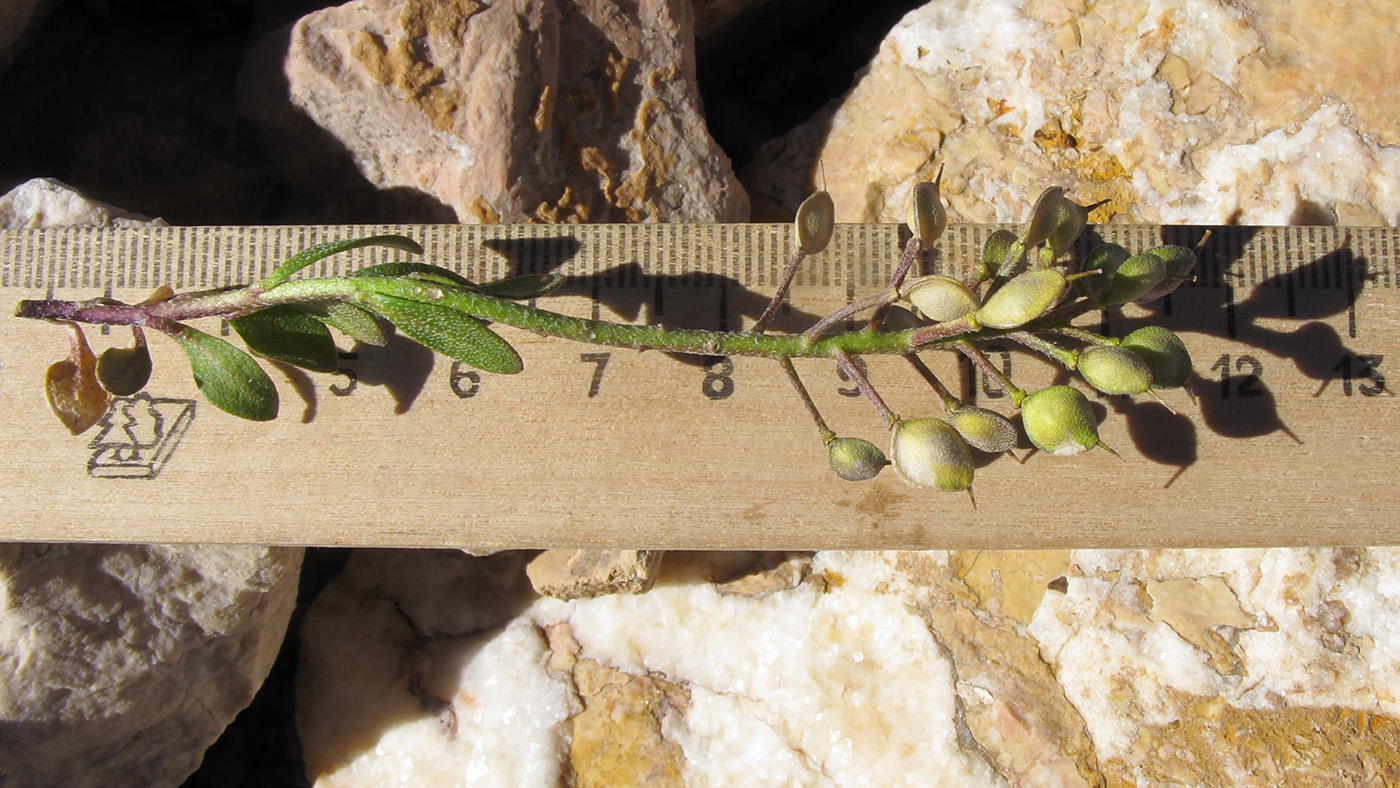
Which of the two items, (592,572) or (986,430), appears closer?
(986,430)

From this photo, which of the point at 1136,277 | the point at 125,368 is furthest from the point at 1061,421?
the point at 125,368

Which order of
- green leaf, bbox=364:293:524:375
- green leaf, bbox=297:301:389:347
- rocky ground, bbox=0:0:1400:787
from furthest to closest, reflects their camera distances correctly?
rocky ground, bbox=0:0:1400:787
green leaf, bbox=297:301:389:347
green leaf, bbox=364:293:524:375

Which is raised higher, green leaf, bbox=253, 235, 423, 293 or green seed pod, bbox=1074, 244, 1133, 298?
green seed pod, bbox=1074, 244, 1133, 298

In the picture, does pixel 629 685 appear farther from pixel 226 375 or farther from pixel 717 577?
pixel 226 375

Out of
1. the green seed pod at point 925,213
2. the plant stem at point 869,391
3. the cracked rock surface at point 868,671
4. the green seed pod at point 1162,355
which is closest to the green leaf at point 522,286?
the plant stem at point 869,391

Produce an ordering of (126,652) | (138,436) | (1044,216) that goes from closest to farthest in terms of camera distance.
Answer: (1044,216), (138,436), (126,652)

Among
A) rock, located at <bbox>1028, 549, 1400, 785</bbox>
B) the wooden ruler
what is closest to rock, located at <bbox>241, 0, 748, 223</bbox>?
the wooden ruler

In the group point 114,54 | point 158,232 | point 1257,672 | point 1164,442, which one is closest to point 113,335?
point 158,232

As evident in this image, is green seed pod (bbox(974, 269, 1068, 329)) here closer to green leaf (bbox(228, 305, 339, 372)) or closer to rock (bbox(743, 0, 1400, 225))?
rock (bbox(743, 0, 1400, 225))
